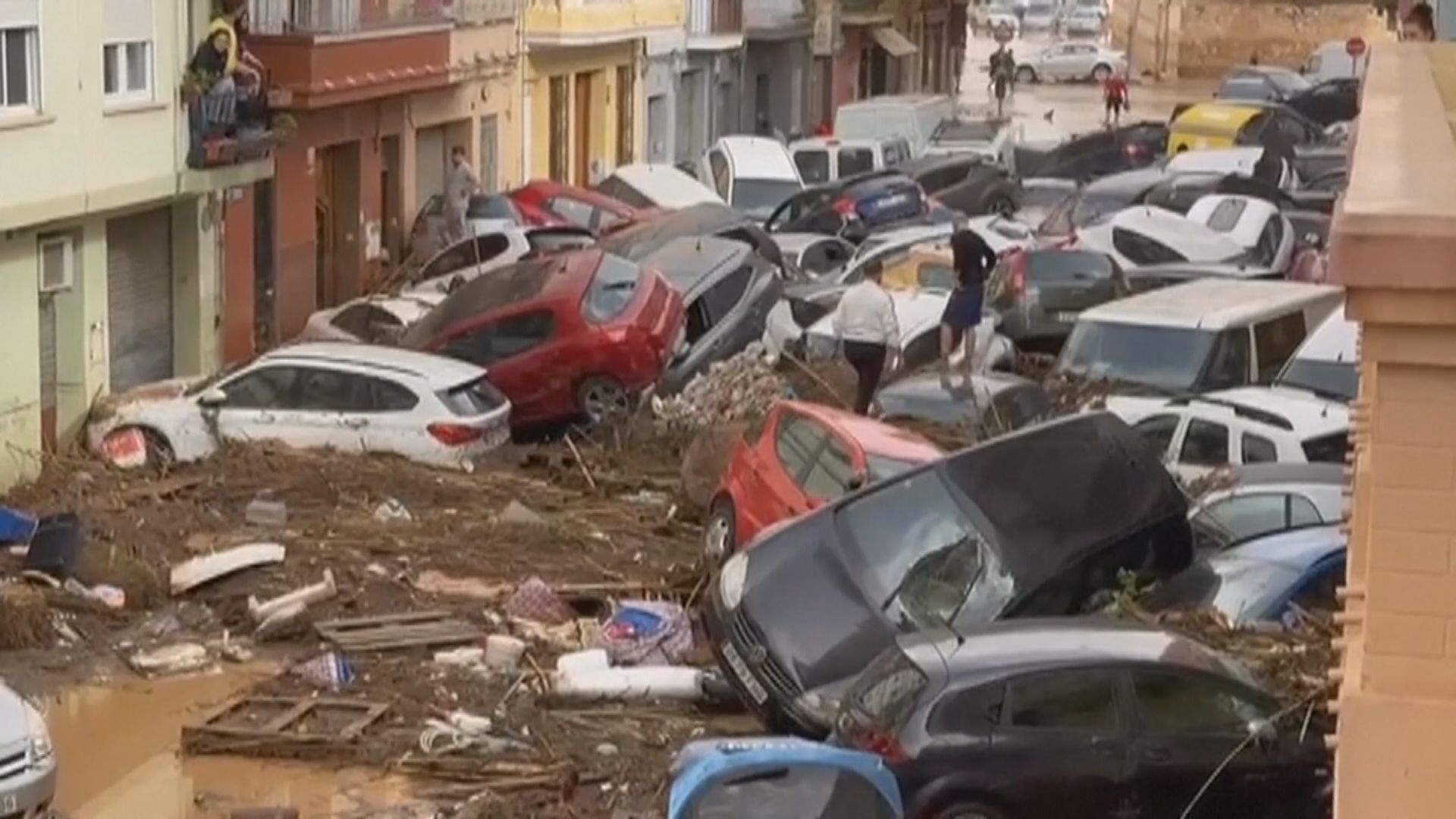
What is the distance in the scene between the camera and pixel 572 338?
76.0 ft

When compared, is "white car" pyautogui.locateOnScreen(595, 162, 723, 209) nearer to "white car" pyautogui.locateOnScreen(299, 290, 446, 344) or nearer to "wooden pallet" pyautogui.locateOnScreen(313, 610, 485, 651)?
"white car" pyautogui.locateOnScreen(299, 290, 446, 344)

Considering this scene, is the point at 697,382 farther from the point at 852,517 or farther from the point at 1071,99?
the point at 1071,99

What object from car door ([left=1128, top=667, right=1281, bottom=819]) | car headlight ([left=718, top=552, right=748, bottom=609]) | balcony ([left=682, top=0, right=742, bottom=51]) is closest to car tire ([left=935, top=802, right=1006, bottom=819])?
car door ([left=1128, top=667, right=1281, bottom=819])

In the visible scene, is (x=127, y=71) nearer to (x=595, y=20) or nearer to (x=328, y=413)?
(x=328, y=413)

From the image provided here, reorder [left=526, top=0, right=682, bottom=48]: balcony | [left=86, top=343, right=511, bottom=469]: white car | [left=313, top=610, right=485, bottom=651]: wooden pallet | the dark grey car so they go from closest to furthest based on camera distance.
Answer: [left=313, top=610, right=485, bottom=651]: wooden pallet < [left=86, top=343, right=511, bottom=469]: white car < the dark grey car < [left=526, top=0, right=682, bottom=48]: balcony

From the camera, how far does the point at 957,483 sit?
14.5 m

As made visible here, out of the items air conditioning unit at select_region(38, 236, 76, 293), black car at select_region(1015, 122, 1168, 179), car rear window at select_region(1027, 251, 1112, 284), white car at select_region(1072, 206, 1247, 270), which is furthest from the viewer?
black car at select_region(1015, 122, 1168, 179)

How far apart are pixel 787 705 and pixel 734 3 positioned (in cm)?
3861

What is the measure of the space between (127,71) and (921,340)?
25.5ft

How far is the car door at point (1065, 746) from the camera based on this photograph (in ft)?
38.9

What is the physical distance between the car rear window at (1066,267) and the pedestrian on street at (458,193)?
8639mm

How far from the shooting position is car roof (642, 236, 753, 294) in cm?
2545

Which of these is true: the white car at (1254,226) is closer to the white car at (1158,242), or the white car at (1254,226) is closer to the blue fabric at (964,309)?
the white car at (1158,242)

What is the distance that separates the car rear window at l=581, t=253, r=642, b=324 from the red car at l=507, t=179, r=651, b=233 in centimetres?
887
